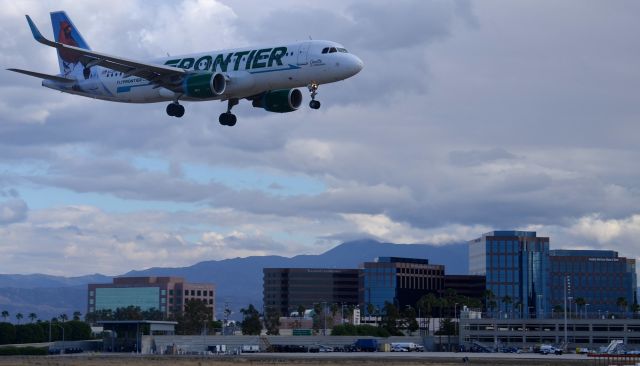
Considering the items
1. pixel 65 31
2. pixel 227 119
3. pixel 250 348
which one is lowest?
pixel 250 348

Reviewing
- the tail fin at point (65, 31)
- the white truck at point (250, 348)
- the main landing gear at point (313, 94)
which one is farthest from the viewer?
the white truck at point (250, 348)

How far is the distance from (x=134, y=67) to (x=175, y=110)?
22.6 ft

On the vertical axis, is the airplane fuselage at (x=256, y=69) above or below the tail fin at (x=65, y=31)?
below

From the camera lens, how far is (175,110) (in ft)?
349

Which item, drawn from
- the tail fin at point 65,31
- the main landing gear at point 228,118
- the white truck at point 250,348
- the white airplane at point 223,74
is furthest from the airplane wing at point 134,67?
the white truck at point 250,348

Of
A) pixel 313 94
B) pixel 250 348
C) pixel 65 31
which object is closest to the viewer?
pixel 313 94

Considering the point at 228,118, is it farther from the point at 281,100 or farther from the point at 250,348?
the point at 250,348

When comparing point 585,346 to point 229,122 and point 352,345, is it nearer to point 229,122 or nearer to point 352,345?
point 352,345

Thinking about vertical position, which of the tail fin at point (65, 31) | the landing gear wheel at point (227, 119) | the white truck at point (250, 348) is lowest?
the white truck at point (250, 348)

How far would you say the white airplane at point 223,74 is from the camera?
9650 cm

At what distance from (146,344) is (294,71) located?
11051 centimetres

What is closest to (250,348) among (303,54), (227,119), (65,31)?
(65,31)

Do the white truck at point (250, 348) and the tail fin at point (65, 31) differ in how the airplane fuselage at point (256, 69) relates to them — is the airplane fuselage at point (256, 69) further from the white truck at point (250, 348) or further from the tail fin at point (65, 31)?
the white truck at point (250, 348)

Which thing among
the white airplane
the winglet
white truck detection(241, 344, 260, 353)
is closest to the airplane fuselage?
the white airplane
